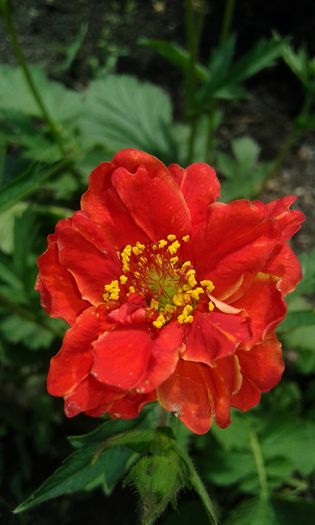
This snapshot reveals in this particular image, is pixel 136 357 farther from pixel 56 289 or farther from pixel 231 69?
pixel 231 69

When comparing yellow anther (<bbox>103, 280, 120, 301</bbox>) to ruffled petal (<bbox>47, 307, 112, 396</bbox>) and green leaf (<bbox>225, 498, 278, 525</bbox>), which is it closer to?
ruffled petal (<bbox>47, 307, 112, 396</bbox>)

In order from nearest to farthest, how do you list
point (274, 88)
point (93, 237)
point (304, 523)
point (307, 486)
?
point (93, 237), point (304, 523), point (307, 486), point (274, 88)

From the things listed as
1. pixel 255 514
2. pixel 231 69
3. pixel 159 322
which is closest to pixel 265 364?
pixel 159 322

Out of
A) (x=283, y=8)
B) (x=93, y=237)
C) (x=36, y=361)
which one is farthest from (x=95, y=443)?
(x=283, y=8)

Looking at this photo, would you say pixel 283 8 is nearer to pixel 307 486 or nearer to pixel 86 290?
pixel 307 486

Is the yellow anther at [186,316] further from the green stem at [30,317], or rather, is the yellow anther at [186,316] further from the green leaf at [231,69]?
the green leaf at [231,69]
